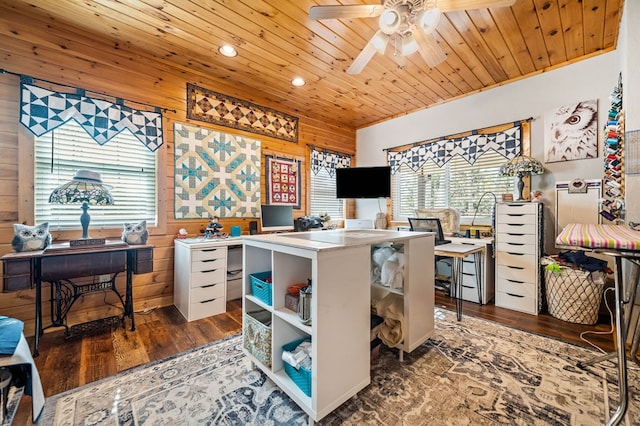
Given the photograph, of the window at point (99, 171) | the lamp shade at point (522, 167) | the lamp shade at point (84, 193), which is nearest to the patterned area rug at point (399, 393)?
the lamp shade at point (84, 193)

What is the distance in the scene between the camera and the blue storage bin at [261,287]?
1.48 m

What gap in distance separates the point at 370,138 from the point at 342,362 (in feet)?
13.3

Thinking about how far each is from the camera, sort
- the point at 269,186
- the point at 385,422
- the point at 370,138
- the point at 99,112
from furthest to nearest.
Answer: the point at 370,138 → the point at 269,186 → the point at 99,112 → the point at 385,422

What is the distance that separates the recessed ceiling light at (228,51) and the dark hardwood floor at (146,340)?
262cm

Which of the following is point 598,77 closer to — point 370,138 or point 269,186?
point 370,138

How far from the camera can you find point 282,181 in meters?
3.79

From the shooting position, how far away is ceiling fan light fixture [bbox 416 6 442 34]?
60.9 inches

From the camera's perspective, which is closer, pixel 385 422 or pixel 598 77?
pixel 385 422

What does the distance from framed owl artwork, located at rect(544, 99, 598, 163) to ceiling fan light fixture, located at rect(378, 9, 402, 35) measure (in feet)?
7.55

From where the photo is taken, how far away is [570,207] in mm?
2555

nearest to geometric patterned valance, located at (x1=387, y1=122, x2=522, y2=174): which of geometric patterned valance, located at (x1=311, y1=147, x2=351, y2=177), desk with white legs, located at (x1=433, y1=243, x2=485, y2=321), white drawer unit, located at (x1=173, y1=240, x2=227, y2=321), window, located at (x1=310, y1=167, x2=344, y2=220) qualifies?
geometric patterned valance, located at (x1=311, y1=147, x2=351, y2=177)

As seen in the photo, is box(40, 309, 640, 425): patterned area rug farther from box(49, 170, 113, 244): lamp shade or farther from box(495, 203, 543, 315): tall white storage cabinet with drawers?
box(49, 170, 113, 244): lamp shade

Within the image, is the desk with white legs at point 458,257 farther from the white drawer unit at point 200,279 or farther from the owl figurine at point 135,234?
the owl figurine at point 135,234

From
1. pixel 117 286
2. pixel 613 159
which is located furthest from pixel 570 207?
pixel 117 286
